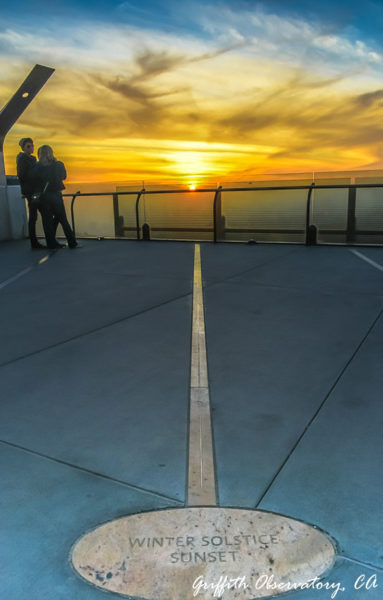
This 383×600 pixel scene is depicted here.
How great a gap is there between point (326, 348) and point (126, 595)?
2.63 meters

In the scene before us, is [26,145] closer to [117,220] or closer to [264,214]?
[117,220]

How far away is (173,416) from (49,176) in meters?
8.40

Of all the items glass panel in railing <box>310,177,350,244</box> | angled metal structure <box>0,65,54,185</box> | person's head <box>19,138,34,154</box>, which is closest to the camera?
person's head <box>19,138,34,154</box>

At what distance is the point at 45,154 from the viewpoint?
9609 millimetres

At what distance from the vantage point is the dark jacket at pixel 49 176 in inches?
378

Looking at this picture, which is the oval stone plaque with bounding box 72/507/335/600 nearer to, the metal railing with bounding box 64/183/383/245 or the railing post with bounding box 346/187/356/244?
the metal railing with bounding box 64/183/383/245

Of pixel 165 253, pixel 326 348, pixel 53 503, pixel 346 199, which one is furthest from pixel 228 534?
pixel 346 199

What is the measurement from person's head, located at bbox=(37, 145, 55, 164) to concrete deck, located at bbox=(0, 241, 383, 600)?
16.6 ft

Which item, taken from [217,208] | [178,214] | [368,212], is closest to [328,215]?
[368,212]

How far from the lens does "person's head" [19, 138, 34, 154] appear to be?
31.0ft

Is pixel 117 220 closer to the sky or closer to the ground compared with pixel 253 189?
closer to the ground

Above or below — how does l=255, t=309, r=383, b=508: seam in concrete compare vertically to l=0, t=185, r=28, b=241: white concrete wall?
below

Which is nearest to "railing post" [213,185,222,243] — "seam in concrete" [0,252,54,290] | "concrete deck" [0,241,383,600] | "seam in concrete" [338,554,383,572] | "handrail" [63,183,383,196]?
"handrail" [63,183,383,196]

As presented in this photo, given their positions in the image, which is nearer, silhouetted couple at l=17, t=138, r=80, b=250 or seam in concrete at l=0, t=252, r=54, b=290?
seam in concrete at l=0, t=252, r=54, b=290
